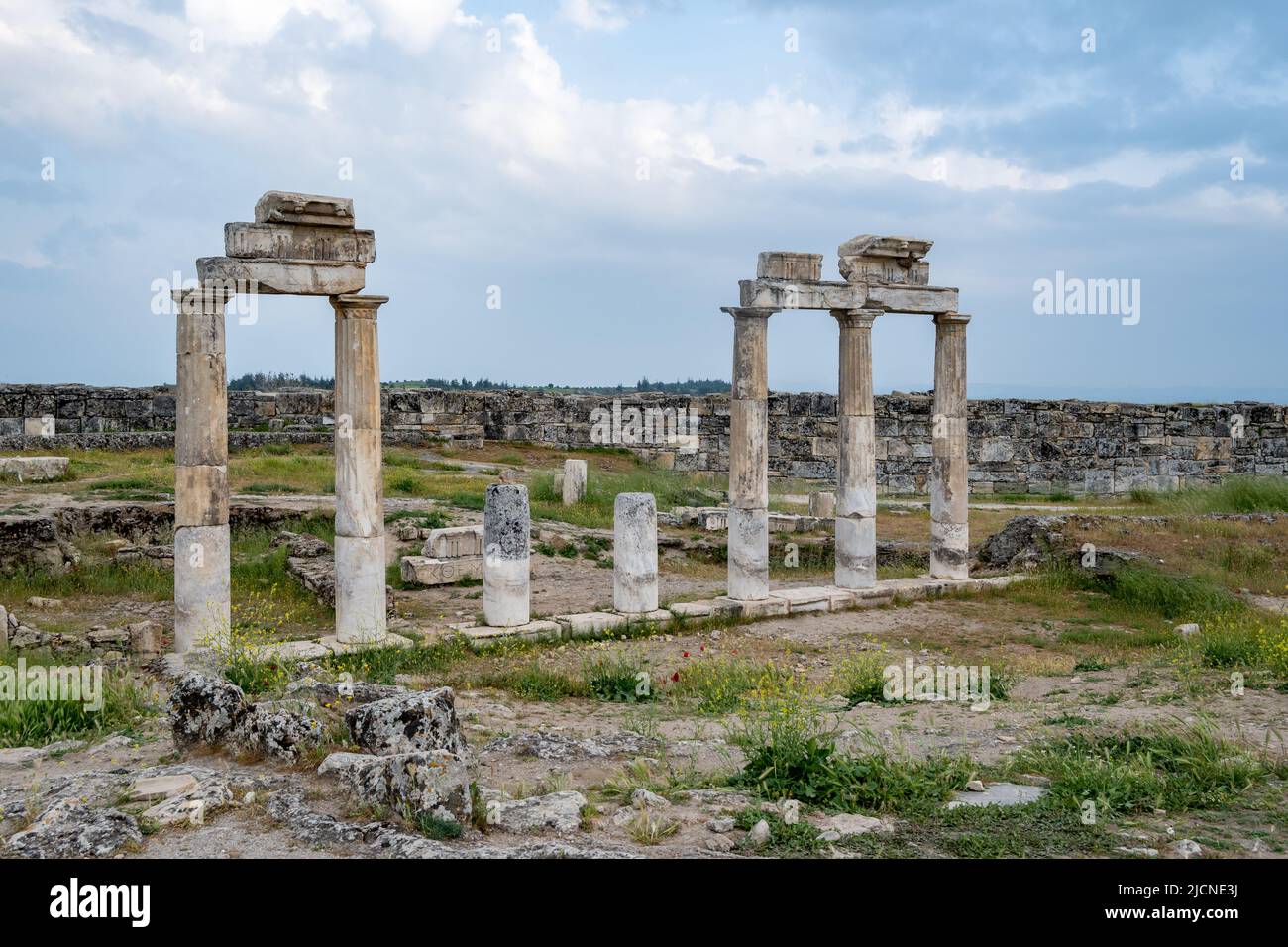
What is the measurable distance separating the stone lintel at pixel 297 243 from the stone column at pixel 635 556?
437cm

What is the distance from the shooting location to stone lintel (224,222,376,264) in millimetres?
12086

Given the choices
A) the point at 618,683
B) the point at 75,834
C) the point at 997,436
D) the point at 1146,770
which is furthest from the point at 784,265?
the point at 997,436

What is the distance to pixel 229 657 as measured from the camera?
36.1 ft

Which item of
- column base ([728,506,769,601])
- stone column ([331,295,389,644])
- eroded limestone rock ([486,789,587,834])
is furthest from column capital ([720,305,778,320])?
eroded limestone rock ([486,789,587,834])

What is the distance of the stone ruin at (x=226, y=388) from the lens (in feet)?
39.4

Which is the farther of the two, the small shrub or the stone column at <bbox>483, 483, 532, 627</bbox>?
the stone column at <bbox>483, 483, 532, 627</bbox>

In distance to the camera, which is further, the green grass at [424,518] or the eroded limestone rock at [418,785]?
the green grass at [424,518]

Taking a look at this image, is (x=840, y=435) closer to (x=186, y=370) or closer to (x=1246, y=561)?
(x=1246, y=561)

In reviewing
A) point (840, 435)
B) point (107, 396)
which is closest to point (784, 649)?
point (840, 435)

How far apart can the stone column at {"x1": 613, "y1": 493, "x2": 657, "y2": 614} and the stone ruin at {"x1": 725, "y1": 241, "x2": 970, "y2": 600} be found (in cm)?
121

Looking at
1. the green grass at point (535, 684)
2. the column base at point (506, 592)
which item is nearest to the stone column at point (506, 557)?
the column base at point (506, 592)

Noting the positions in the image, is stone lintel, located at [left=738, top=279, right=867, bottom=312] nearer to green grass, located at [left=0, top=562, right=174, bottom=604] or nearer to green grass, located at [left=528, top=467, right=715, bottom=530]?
green grass, located at [left=528, top=467, right=715, bottom=530]

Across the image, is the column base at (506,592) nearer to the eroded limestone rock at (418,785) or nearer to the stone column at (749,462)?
the stone column at (749,462)
